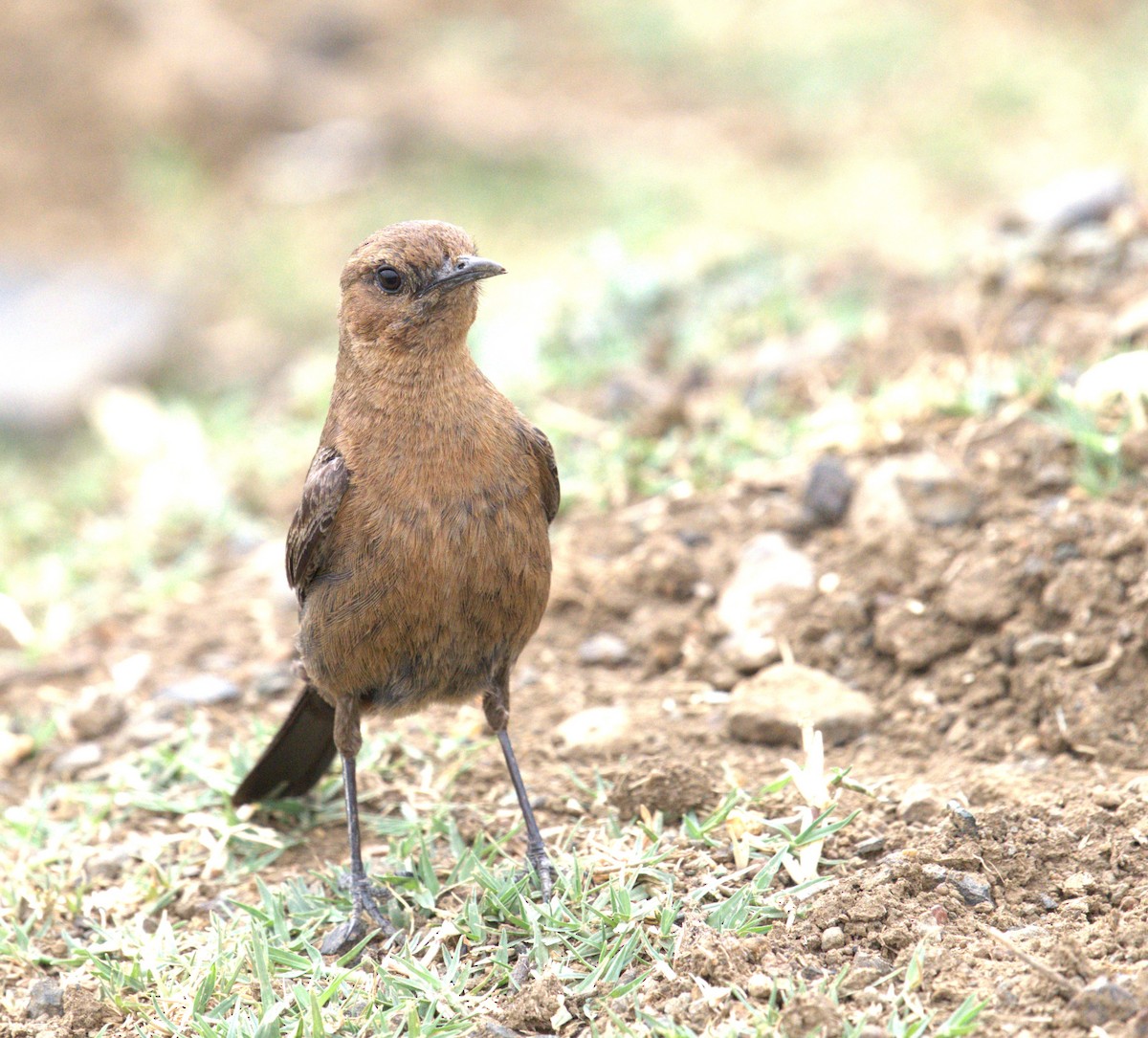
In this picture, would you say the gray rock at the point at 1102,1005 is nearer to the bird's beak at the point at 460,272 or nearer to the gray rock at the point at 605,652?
the bird's beak at the point at 460,272

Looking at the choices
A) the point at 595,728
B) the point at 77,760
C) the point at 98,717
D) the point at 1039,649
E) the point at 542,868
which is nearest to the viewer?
the point at 542,868

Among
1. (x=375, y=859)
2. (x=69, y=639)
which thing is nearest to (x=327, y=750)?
(x=375, y=859)

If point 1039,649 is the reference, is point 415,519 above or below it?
above

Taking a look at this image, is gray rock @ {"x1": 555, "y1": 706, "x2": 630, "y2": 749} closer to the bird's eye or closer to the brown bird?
the brown bird

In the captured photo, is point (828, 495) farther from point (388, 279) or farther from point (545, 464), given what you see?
point (388, 279)

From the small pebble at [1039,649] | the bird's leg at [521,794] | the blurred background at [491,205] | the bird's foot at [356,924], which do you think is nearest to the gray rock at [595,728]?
the bird's leg at [521,794]

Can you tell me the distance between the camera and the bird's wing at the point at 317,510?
3748 millimetres

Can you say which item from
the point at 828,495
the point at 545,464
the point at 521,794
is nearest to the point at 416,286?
the point at 545,464

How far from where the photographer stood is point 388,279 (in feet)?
12.7

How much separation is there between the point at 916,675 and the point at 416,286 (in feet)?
6.12

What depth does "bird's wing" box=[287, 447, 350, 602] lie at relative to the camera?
3748 millimetres

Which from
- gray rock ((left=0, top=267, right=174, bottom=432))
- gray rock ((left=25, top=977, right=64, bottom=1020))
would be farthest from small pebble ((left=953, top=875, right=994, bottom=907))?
gray rock ((left=0, top=267, right=174, bottom=432))

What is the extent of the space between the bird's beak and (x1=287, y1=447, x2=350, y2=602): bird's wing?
50cm

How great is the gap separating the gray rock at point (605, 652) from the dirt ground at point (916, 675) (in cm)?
2
